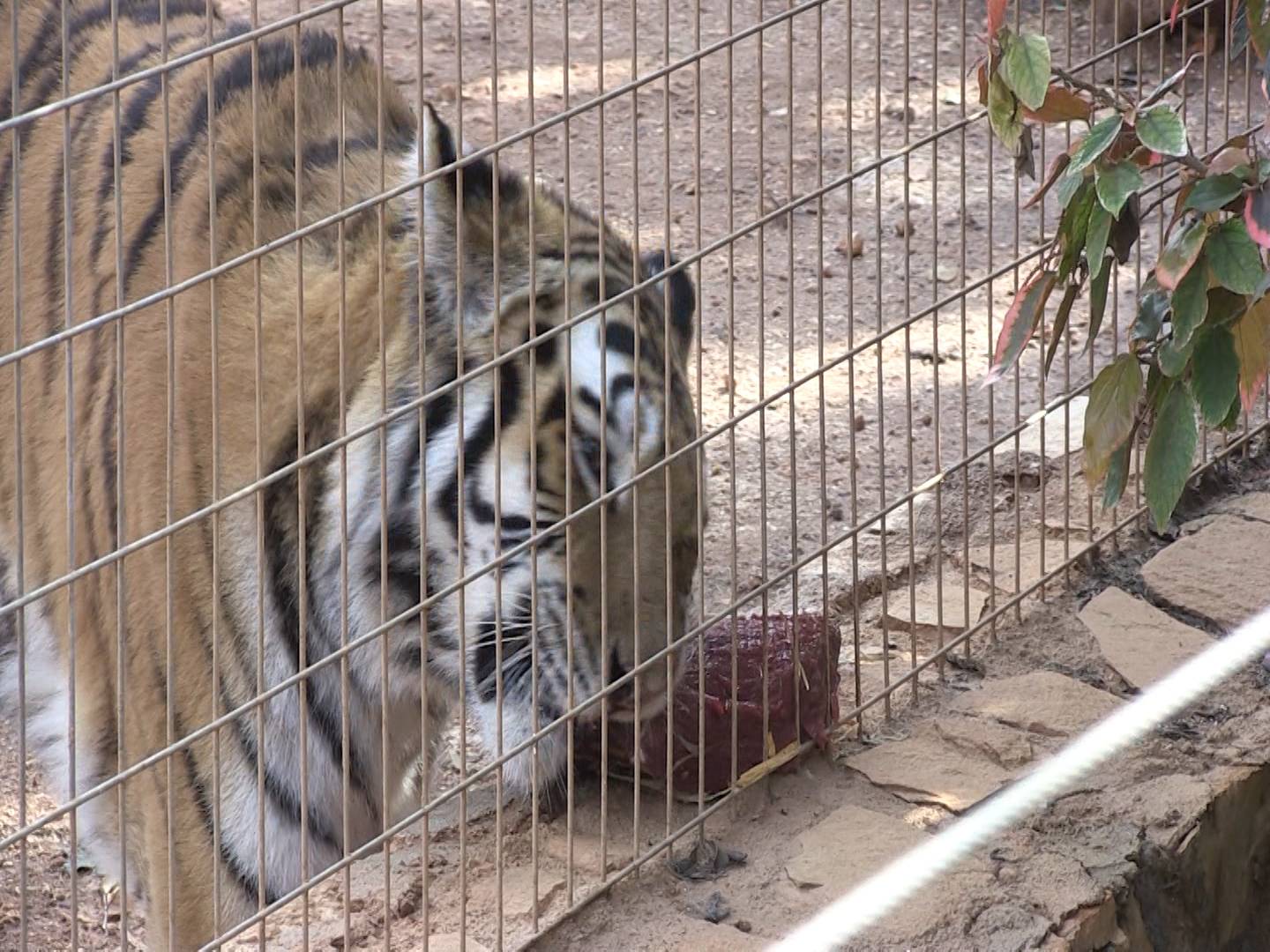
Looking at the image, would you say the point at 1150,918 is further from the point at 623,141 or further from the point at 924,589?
the point at 623,141

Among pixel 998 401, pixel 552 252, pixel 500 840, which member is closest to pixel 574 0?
pixel 998 401

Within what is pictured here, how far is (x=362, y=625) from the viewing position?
2832 millimetres

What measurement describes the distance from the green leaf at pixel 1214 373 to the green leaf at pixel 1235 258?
0.44 feet

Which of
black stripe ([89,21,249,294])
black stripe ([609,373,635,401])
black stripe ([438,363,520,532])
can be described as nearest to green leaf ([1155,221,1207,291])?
black stripe ([609,373,635,401])

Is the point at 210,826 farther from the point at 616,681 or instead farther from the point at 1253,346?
the point at 1253,346

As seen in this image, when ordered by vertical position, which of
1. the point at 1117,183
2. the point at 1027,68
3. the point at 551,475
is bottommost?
the point at 551,475

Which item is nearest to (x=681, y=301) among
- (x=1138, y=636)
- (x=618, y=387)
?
(x=618, y=387)

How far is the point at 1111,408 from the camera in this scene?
2.64 m

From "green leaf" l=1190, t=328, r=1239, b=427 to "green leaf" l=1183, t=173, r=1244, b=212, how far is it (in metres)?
0.19

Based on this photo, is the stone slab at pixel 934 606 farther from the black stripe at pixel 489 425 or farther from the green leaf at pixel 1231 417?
the black stripe at pixel 489 425

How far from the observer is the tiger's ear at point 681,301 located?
2779 mm

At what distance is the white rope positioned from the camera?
8.91 feet

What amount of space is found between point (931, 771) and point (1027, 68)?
1.27 m

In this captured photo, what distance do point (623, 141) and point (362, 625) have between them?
3.81m
